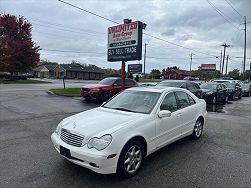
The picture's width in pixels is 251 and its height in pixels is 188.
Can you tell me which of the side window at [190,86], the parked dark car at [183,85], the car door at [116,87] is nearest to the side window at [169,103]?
the parked dark car at [183,85]

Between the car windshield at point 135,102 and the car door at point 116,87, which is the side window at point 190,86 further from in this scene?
the car windshield at point 135,102

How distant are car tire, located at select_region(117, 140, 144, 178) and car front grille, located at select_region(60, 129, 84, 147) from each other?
72cm

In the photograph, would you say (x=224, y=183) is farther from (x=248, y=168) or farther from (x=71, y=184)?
(x=71, y=184)

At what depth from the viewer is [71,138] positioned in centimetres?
421

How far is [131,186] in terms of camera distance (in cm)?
392

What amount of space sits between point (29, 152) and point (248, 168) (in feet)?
14.8

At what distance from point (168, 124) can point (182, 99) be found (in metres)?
1.16

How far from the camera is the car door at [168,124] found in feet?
16.3

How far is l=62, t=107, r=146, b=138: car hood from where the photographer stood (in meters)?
4.12

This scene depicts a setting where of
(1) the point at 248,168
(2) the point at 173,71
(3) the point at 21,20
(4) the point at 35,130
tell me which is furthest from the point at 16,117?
(2) the point at 173,71

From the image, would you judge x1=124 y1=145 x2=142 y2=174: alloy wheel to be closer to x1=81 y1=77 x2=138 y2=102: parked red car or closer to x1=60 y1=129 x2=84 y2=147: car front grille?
x1=60 y1=129 x2=84 y2=147: car front grille

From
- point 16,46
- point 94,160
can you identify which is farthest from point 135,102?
point 16,46

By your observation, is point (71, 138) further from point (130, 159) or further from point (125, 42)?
point (125, 42)

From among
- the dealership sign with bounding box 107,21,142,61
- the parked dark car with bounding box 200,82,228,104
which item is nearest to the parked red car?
the dealership sign with bounding box 107,21,142,61
